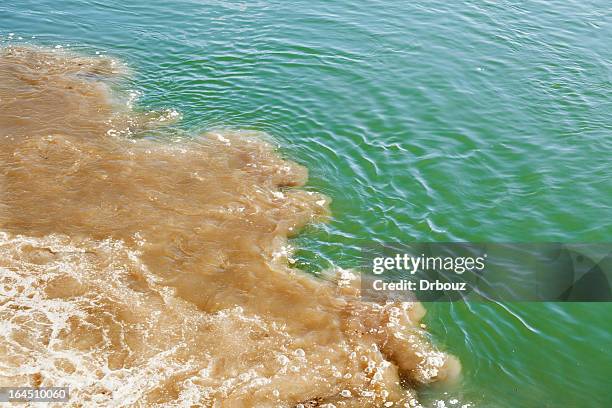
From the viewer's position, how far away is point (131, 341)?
9.10m

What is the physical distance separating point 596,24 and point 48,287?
69.9 feet

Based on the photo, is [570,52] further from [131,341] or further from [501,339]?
[131,341]

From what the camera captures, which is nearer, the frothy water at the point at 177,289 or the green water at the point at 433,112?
the frothy water at the point at 177,289

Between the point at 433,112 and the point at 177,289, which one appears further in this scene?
the point at 433,112

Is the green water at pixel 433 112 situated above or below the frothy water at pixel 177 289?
above

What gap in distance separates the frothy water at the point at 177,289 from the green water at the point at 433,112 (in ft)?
2.70

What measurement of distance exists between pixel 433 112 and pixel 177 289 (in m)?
9.64

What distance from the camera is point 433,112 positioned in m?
16.3

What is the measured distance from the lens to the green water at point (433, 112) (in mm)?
10203

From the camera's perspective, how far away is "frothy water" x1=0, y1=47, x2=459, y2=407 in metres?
8.66

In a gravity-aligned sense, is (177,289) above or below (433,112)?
below

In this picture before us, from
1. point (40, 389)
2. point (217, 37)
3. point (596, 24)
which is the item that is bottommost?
point (40, 389)

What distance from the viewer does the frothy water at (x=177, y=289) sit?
866 cm

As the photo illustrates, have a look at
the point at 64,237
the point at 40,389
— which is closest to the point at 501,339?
the point at 40,389
